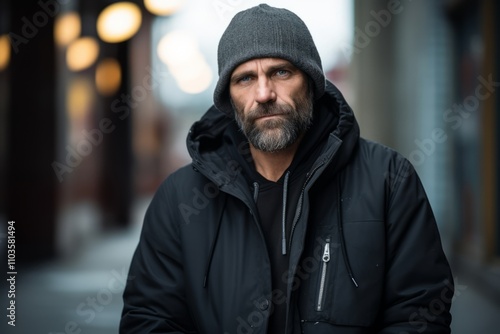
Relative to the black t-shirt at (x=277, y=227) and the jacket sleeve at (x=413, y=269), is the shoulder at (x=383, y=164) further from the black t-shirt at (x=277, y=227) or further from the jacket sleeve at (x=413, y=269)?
the black t-shirt at (x=277, y=227)

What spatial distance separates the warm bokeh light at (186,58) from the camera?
912 centimetres

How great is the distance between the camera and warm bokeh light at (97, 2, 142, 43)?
7168 mm

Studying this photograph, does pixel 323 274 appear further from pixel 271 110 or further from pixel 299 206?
pixel 271 110

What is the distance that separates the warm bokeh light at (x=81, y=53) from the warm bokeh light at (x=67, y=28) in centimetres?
13

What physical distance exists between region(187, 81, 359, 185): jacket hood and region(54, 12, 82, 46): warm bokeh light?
23.3 feet

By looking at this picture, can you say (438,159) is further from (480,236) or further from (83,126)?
(83,126)

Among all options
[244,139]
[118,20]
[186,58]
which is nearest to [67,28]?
[186,58]

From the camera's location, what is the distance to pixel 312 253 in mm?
2318

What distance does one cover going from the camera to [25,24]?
341 inches

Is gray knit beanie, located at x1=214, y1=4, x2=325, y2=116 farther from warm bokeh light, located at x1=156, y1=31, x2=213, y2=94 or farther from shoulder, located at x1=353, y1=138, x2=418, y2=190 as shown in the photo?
warm bokeh light, located at x1=156, y1=31, x2=213, y2=94

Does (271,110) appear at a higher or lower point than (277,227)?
higher

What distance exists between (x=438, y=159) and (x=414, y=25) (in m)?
2.01

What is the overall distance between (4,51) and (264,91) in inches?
267

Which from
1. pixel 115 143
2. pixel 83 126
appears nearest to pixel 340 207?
pixel 83 126
